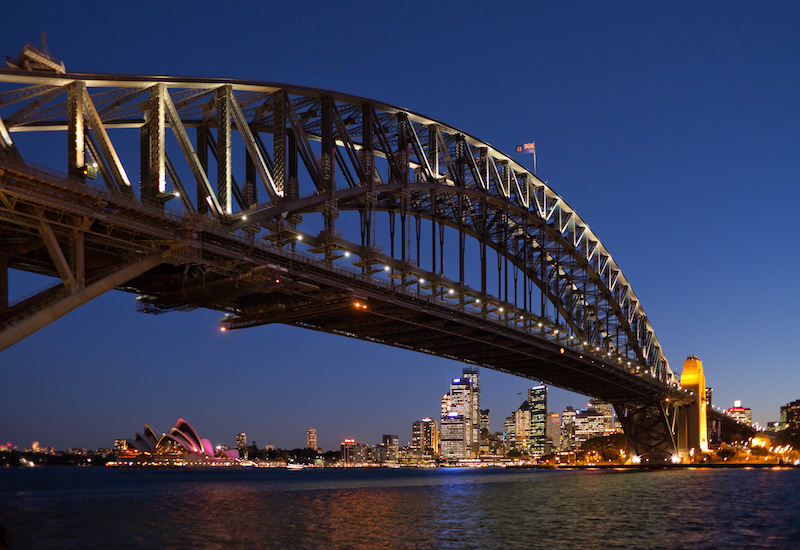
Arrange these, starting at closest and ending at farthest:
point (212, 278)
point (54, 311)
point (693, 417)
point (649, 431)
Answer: point (54, 311) → point (212, 278) → point (693, 417) → point (649, 431)

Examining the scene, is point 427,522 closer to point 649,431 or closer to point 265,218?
point 265,218

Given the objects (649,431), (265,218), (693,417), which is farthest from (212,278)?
(693,417)

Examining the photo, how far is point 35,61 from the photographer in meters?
32.8

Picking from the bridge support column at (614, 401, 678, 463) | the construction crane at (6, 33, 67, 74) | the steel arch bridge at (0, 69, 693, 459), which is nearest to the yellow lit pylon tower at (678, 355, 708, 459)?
the bridge support column at (614, 401, 678, 463)

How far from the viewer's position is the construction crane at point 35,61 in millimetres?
32406

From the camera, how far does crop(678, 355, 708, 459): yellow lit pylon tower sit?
119 m

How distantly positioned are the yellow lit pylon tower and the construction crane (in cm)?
10563

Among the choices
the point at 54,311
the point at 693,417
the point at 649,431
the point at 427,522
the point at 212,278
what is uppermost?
the point at 212,278

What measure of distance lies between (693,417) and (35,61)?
108 metres

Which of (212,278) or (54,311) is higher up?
(212,278)

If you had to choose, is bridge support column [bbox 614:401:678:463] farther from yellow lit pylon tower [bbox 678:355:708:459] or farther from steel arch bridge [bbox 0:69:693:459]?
steel arch bridge [bbox 0:69:693:459]

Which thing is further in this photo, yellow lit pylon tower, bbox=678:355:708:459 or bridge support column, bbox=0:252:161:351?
yellow lit pylon tower, bbox=678:355:708:459

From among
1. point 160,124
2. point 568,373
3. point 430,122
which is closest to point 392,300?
point 430,122

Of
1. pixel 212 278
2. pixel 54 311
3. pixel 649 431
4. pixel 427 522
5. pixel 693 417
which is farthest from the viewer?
pixel 649 431
